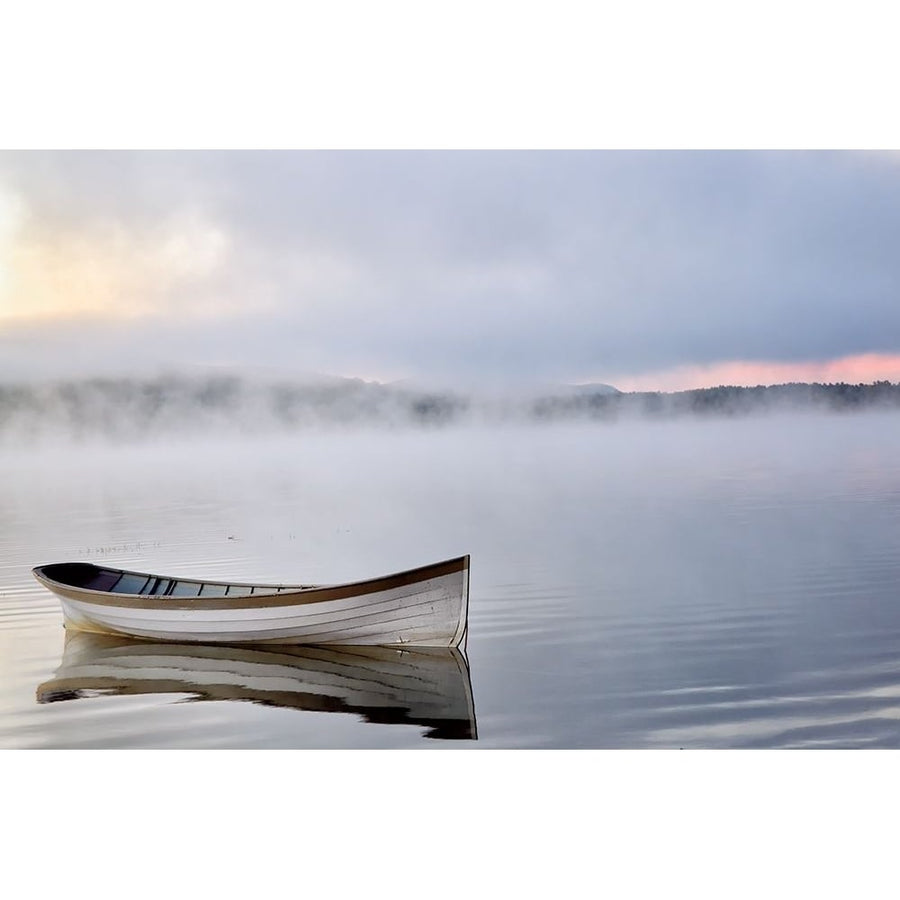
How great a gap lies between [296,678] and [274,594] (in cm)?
99

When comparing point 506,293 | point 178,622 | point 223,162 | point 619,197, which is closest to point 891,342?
point 619,197

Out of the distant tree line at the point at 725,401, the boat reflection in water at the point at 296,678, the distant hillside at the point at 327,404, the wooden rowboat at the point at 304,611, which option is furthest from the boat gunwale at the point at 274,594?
the distant tree line at the point at 725,401

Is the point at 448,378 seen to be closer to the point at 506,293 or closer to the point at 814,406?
the point at 506,293

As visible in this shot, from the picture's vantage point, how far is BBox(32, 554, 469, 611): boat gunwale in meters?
8.63

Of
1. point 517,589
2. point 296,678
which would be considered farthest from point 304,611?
point 517,589

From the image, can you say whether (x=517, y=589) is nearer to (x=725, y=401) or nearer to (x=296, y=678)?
(x=296, y=678)

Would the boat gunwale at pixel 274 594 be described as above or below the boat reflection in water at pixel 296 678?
above

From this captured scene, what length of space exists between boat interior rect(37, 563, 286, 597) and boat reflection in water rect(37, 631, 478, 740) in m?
0.54

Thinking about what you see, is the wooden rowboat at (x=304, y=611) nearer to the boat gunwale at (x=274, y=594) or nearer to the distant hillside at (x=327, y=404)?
the boat gunwale at (x=274, y=594)

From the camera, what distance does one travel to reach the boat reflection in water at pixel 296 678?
7285 millimetres

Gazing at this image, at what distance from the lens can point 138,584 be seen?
10.3 meters

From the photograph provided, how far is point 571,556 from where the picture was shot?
43.5 feet

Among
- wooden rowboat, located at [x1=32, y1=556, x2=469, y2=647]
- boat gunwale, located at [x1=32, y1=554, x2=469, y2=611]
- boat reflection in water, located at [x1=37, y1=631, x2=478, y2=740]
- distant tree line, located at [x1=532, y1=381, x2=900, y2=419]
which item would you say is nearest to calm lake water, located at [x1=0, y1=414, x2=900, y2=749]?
boat reflection in water, located at [x1=37, y1=631, x2=478, y2=740]

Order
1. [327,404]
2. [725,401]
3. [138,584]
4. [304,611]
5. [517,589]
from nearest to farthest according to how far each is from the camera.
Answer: [304,611] < [138,584] < [517,589] < [327,404] < [725,401]
